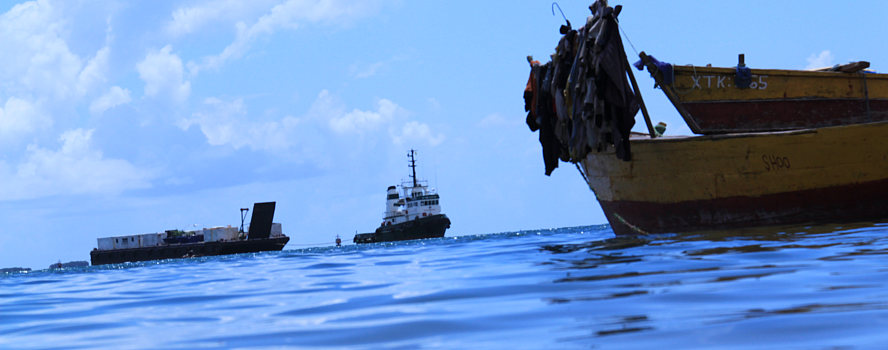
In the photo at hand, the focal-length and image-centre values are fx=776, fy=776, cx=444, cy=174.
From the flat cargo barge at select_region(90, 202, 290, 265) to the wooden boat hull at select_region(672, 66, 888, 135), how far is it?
42.2 meters

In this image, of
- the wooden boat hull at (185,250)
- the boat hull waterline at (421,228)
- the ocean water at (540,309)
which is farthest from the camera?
the boat hull waterline at (421,228)

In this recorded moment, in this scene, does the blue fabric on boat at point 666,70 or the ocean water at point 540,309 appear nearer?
the ocean water at point 540,309

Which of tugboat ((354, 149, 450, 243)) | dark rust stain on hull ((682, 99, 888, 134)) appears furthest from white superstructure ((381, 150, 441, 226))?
→ dark rust stain on hull ((682, 99, 888, 134))

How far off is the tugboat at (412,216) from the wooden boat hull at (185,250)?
10.5 metres

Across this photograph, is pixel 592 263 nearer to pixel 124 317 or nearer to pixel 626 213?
pixel 124 317

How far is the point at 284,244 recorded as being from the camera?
53.7m

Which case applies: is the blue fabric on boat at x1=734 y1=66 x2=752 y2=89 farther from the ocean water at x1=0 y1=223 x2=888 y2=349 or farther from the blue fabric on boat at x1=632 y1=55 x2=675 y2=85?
the ocean water at x1=0 y1=223 x2=888 y2=349

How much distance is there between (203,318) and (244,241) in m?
48.7

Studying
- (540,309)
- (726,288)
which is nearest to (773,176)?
(726,288)

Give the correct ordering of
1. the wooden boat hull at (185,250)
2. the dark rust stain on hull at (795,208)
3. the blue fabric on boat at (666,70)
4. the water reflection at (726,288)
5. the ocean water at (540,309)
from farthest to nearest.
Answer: the wooden boat hull at (185,250) < the blue fabric on boat at (666,70) < the dark rust stain on hull at (795,208) < the water reflection at (726,288) < the ocean water at (540,309)

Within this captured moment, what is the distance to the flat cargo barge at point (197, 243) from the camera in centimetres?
5172

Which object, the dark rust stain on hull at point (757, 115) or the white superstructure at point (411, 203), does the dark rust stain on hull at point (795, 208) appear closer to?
the dark rust stain on hull at point (757, 115)

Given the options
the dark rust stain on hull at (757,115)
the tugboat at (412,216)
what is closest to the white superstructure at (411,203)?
the tugboat at (412,216)

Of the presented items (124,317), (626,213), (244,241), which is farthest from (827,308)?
(244,241)
